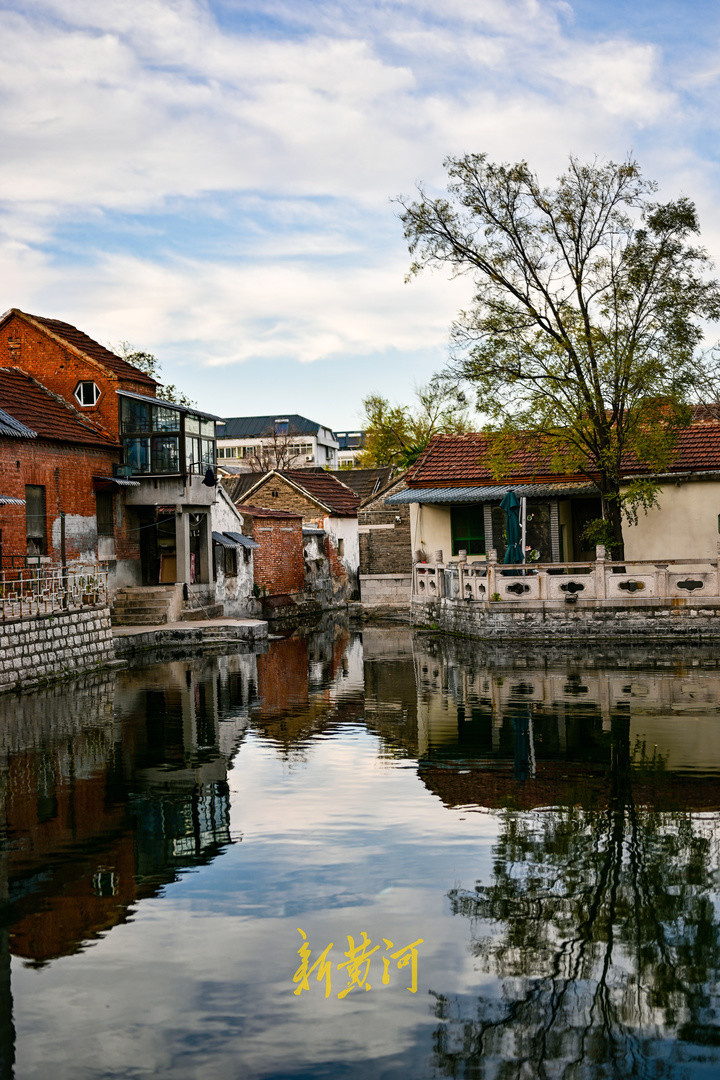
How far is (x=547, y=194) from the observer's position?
27.4 meters

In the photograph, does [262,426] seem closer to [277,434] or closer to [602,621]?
[277,434]

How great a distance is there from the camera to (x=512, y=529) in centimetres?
2766

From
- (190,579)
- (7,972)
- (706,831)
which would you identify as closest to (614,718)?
(706,831)

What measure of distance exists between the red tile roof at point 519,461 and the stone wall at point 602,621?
16.9 ft

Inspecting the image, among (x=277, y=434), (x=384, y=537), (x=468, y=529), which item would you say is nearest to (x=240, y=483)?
(x=384, y=537)

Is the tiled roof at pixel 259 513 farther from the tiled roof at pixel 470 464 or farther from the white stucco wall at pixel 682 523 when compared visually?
the white stucco wall at pixel 682 523

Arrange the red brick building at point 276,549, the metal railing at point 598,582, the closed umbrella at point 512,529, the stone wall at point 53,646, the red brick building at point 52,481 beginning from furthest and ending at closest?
the red brick building at point 276,549, the closed umbrella at point 512,529, the red brick building at point 52,481, the metal railing at point 598,582, the stone wall at point 53,646

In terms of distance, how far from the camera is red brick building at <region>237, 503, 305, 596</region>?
126ft

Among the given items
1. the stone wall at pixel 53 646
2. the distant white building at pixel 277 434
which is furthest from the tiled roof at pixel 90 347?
the distant white building at pixel 277 434

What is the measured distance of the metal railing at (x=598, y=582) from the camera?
80.1 ft

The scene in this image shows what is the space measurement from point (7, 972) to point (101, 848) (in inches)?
102

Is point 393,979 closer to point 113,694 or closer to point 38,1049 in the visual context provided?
point 38,1049

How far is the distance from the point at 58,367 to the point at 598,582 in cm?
1605

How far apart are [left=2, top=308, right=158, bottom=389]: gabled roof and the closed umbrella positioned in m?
11.3
